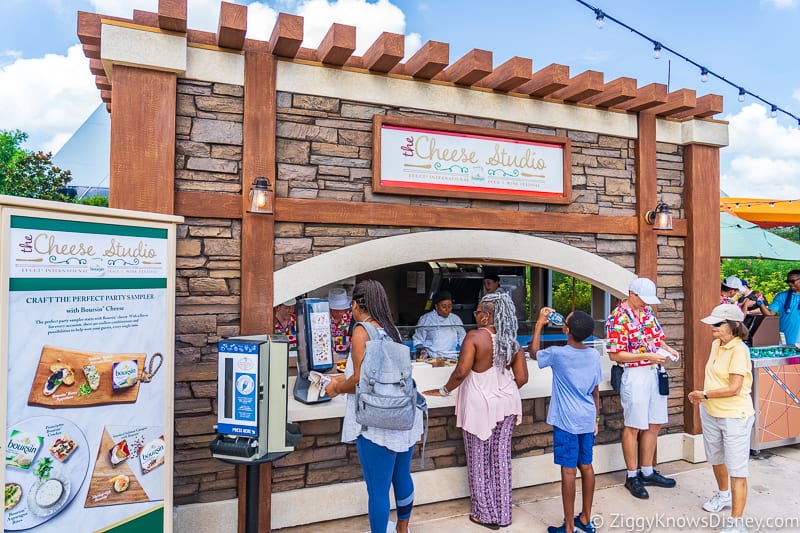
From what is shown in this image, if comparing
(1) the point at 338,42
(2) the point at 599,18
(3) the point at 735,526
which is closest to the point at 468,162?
(1) the point at 338,42

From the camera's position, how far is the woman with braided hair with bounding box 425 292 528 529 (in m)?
4.00

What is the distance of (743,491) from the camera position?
12.8 feet

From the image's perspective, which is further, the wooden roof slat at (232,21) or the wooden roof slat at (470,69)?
the wooden roof slat at (470,69)

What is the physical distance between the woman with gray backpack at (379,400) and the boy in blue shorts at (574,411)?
1119mm

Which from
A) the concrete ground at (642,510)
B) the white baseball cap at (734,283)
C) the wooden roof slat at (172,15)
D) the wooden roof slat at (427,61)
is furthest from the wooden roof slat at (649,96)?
the wooden roof slat at (172,15)

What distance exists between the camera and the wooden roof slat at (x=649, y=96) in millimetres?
5141

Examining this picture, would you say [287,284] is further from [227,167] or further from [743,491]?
[743,491]

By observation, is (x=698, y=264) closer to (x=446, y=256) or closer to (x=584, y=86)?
(x=584, y=86)

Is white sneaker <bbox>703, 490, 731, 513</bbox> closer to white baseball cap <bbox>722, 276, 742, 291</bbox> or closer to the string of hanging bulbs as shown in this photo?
white baseball cap <bbox>722, 276, 742, 291</bbox>

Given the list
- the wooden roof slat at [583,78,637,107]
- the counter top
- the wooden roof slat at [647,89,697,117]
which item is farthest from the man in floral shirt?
the wooden roof slat at [647,89,697,117]

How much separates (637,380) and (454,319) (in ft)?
6.35

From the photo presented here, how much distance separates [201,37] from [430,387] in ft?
10.6

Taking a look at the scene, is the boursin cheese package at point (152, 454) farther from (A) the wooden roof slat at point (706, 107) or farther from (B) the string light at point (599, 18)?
(A) the wooden roof slat at point (706, 107)

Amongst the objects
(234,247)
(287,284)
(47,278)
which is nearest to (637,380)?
(287,284)
